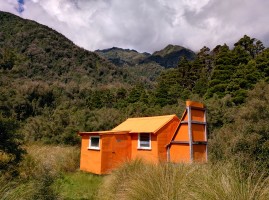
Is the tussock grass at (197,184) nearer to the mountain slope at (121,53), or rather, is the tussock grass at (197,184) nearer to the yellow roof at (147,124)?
the yellow roof at (147,124)

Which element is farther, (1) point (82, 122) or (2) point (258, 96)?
(1) point (82, 122)

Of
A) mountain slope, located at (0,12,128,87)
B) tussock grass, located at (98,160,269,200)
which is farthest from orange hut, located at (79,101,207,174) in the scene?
mountain slope, located at (0,12,128,87)

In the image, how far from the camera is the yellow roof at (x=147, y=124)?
596 inches

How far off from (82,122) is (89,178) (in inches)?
552

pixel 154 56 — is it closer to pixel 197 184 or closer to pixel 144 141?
pixel 144 141

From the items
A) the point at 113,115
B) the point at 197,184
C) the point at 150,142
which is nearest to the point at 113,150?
the point at 150,142

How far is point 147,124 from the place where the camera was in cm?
1616

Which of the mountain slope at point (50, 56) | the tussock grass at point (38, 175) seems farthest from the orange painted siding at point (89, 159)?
the mountain slope at point (50, 56)

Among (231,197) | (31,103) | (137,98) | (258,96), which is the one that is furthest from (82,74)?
(231,197)

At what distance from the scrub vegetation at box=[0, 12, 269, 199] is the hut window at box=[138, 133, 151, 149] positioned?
10.8 feet

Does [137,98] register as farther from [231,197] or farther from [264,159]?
[231,197]

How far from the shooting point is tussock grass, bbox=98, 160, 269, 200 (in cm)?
399

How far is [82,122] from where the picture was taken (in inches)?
1049

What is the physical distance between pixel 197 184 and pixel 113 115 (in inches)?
940
